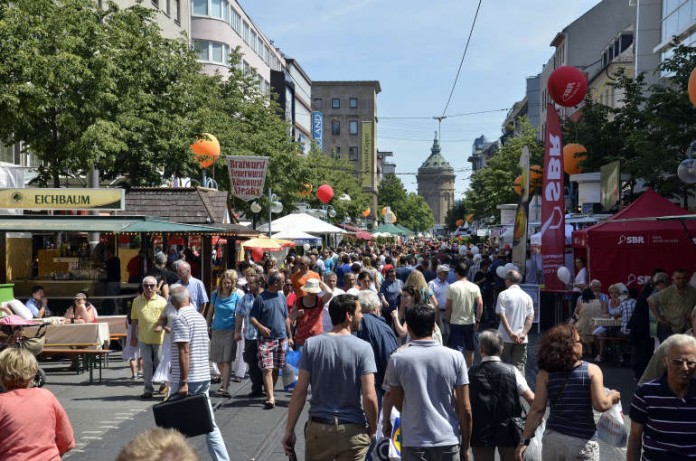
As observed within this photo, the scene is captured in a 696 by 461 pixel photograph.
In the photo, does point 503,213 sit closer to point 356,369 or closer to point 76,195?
point 76,195

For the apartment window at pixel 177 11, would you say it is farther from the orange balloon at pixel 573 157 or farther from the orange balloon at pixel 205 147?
the orange balloon at pixel 573 157

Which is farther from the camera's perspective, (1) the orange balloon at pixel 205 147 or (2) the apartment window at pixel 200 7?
(2) the apartment window at pixel 200 7

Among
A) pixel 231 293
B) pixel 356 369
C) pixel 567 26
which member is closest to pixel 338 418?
pixel 356 369

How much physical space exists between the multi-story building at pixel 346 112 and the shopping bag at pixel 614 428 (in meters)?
125

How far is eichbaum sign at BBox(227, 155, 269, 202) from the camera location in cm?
2572

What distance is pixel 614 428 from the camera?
18.7 ft

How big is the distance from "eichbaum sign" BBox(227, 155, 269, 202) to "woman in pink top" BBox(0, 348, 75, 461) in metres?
20.1

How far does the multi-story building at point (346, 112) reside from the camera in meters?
132

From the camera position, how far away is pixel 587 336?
16.4 metres

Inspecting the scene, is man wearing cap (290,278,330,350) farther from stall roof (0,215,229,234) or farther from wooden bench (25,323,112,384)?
stall roof (0,215,229,234)

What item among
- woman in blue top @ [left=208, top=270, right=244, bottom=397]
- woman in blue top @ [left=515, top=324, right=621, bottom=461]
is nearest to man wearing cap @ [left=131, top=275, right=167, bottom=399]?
woman in blue top @ [left=208, top=270, right=244, bottom=397]

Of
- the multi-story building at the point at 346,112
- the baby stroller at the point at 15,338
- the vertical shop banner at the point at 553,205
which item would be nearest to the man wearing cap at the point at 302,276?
the baby stroller at the point at 15,338

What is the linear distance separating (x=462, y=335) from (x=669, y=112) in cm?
1234

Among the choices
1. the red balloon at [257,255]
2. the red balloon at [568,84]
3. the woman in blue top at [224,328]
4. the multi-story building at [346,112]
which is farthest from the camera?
the multi-story building at [346,112]
